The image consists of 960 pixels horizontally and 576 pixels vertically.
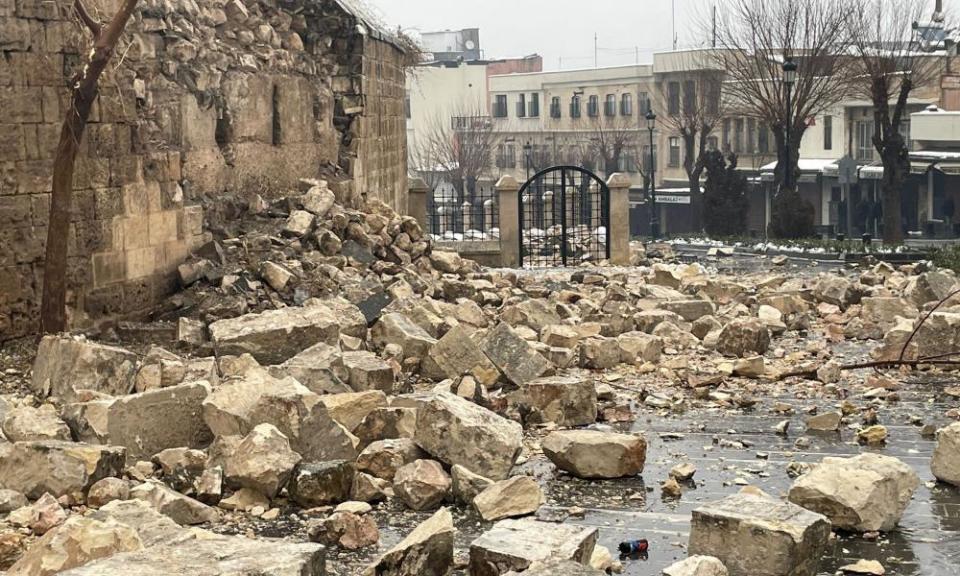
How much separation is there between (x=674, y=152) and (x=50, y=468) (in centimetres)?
5209

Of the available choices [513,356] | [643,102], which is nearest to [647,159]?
[643,102]

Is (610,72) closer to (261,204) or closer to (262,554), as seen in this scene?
(261,204)

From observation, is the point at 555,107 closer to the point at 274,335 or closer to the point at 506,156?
the point at 506,156

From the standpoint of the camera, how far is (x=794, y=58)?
35094 millimetres

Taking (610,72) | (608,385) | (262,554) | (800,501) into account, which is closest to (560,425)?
(608,385)

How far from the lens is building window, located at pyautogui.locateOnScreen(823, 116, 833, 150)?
47.0m

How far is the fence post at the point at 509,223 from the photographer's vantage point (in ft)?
74.1

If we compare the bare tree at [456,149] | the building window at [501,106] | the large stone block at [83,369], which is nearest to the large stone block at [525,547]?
the large stone block at [83,369]

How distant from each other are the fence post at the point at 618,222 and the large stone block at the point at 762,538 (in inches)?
689

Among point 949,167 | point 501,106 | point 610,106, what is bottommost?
point 949,167

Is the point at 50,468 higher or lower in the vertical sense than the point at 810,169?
lower

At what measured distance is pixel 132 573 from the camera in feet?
14.6

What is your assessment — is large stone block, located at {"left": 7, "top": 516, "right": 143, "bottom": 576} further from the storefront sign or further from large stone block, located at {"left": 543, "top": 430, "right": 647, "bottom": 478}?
the storefront sign

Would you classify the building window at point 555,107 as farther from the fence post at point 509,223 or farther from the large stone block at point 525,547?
the large stone block at point 525,547
